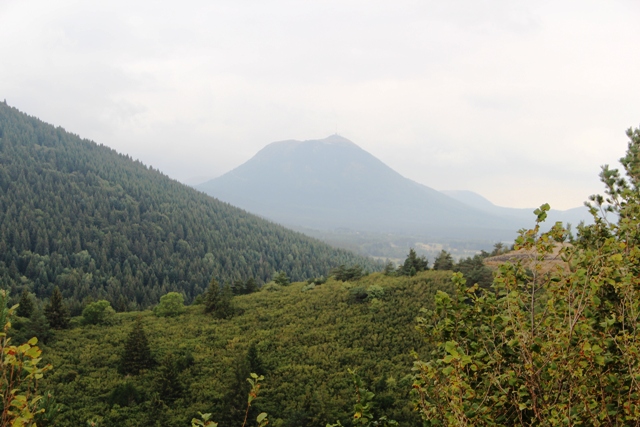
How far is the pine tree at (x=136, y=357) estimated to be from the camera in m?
22.7

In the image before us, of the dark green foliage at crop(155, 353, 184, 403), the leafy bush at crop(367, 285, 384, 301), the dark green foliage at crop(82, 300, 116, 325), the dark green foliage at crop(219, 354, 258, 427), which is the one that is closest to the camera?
the dark green foliage at crop(219, 354, 258, 427)

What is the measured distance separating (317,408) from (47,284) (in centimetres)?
7178

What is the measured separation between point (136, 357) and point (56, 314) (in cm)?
1213

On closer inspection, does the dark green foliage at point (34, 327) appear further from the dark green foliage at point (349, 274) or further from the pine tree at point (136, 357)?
the dark green foliage at point (349, 274)

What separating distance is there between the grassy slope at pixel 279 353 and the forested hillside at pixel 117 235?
17453 millimetres

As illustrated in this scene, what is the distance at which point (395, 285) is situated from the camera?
3147 centimetres

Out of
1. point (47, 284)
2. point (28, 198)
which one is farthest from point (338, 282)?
point (28, 198)

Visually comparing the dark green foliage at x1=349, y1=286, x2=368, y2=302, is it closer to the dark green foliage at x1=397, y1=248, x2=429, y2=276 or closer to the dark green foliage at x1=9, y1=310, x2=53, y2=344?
the dark green foliage at x1=397, y1=248, x2=429, y2=276

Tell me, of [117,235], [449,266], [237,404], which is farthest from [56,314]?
[117,235]

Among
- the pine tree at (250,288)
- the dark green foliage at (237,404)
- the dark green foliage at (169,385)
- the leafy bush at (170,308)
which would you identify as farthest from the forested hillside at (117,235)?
the dark green foliage at (237,404)

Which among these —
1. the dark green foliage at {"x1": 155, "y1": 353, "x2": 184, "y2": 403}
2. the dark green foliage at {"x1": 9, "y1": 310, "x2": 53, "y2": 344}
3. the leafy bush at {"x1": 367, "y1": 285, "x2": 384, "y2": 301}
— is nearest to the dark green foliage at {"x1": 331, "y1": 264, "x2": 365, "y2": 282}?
the leafy bush at {"x1": 367, "y1": 285, "x2": 384, "y2": 301}

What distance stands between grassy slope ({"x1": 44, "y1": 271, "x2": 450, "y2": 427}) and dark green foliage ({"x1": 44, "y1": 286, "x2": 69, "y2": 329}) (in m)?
1.39

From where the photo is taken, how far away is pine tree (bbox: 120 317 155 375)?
74.4 feet

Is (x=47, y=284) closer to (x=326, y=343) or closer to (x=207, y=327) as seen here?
(x=207, y=327)
